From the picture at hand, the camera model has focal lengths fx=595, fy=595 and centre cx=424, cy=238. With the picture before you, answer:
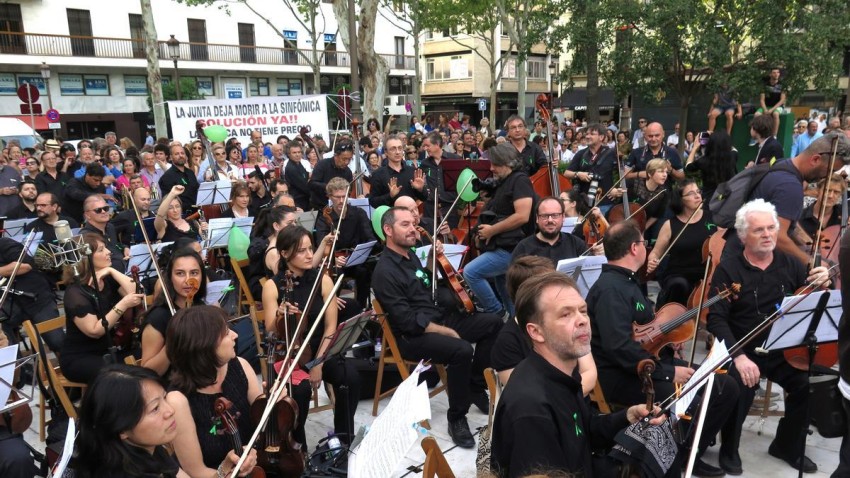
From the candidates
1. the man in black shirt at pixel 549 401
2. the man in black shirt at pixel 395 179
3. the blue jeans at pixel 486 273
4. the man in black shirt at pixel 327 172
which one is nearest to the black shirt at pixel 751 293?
the man in black shirt at pixel 549 401

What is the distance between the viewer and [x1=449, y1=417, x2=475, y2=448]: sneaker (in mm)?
4285

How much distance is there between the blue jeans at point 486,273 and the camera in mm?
5711

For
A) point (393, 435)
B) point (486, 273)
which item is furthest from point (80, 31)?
point (393, 435)

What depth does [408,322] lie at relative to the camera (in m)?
4.41

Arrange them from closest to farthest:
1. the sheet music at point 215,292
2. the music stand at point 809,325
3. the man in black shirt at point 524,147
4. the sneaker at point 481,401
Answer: the music stand at point 809,325
the sheet music at point 215,292
the sneaker at point 481,401
the man in black shirt at point 524,147

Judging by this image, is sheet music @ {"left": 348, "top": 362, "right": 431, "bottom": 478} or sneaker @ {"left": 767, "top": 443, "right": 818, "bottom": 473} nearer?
sheet music @ {"left": 348, "top": 362, "right": 431, "bottom": 478}

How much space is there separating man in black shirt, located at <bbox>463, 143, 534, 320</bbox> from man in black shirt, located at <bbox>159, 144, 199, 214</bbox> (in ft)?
14.7

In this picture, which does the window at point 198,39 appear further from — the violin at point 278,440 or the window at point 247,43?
the violin at point 278,440

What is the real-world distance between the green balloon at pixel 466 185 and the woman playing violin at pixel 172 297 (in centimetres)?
338

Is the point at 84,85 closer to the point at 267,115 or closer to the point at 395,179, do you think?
the point at 267,115

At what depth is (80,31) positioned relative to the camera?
2939 centimetres

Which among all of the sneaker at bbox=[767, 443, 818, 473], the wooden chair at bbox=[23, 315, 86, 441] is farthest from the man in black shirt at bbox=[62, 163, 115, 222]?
the sneaker at bbox=[767, 443, 818, 473]

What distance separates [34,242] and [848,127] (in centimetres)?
1186

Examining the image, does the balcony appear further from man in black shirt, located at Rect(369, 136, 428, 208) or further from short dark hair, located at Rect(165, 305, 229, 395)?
short dark hair, located at Rect(165, 305, 229, 395)
